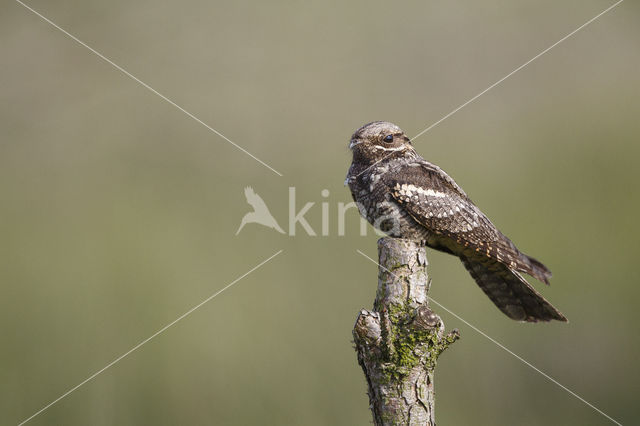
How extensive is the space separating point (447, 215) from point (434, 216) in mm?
85

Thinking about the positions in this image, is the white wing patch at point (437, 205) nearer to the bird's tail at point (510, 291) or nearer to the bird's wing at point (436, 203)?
the bird's wing at point (436, 203)

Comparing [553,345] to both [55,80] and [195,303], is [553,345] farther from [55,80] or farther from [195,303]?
[55,80]

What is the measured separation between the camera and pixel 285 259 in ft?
15.9

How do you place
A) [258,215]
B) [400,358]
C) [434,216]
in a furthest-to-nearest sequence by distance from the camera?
[258,215] < [434,216] < [400,358]

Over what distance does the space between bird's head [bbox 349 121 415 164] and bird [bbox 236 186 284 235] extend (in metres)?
1.96

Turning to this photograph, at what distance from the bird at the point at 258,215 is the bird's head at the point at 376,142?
196 cm

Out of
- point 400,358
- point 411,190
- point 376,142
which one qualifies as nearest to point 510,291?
point 411,190

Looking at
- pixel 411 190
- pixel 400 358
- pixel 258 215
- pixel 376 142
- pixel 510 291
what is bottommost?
pixel 400 358

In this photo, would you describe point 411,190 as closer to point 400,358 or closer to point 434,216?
point 434,216

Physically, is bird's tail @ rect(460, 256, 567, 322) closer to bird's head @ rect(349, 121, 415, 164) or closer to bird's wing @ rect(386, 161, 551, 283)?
bird's wing @ rect(386, 161, 551, 283)

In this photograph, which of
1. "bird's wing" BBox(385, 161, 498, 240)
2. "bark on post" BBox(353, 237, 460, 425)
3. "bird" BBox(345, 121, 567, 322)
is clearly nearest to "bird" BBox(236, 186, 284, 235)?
"bird" BBox(345, 121, 567, 322)

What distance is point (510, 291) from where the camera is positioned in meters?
3.11

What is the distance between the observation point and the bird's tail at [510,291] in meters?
2.98

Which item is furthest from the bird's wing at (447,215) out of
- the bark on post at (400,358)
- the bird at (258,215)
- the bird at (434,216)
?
the bird at (258,215)
